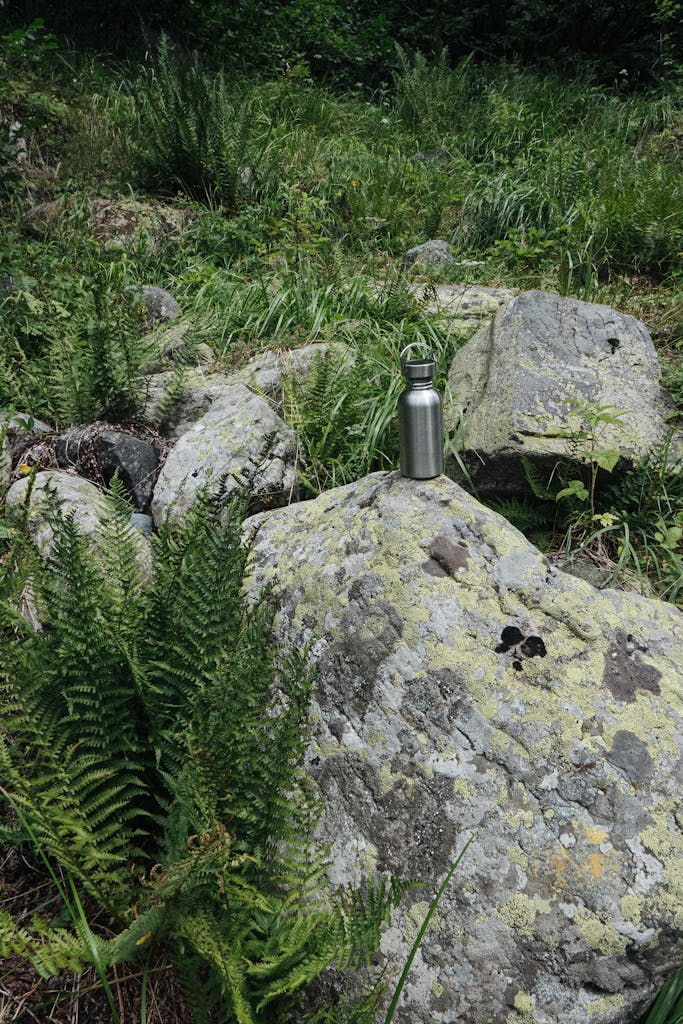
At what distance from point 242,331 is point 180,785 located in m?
3.16

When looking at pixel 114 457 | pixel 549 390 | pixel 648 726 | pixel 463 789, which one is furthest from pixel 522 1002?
pixel 114 457

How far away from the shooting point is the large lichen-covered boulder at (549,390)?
2957 mm

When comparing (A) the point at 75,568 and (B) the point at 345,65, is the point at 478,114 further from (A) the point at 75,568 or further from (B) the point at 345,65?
(A) the point at 75,568

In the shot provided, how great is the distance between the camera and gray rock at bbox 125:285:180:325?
4406 mm

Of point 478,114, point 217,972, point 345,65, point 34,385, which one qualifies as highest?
point 345,65

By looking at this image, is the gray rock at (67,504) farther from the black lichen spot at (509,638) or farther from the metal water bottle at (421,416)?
the black lichen spot at (509,638)

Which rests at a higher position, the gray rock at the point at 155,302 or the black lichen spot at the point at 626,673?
the gray rock at the point at 155,302

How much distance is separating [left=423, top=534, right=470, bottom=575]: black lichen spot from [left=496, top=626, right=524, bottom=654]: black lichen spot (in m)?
0.22

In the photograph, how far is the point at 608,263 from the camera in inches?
199

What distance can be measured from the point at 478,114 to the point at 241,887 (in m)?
7.98

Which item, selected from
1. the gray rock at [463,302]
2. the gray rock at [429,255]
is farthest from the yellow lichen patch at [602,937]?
the gray rock at [429,255]

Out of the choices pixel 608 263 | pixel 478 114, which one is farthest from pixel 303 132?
pixel 608 263

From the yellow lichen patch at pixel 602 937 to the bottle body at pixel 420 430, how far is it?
1264 mm

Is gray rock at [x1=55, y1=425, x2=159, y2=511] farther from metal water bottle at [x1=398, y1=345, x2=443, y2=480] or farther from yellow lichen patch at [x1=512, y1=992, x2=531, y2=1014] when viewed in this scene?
yellow lichen patch at [x1=512, y1=992, x2=531, y2=1014]
